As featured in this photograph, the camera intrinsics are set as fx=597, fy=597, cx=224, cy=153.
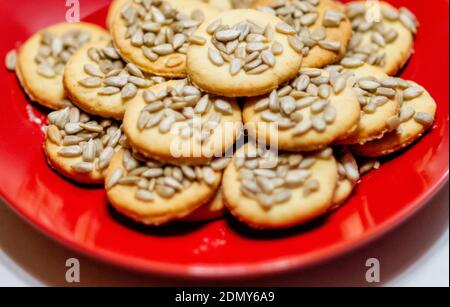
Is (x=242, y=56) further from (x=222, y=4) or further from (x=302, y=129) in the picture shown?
(x=222, y=4)

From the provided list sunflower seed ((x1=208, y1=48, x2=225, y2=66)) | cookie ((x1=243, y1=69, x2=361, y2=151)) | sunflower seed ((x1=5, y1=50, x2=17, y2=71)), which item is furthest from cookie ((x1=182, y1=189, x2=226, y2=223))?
sunflower seed ((x1=5, y1=50, x2=17, y2=71))

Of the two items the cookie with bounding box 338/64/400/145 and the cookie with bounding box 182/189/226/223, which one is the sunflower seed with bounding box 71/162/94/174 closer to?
the cookie with bounding box 182/189/226/223

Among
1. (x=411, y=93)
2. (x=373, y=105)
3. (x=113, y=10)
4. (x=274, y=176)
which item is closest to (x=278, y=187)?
(x=274, y=176)

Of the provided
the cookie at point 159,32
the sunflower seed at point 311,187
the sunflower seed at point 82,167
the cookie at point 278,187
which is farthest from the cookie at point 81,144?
the sunflower seed at point 311,187

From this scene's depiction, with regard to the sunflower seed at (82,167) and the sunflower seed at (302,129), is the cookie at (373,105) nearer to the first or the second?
the sunflower seed at (302,129)

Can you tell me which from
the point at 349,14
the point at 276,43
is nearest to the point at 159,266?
the point at 276,43
